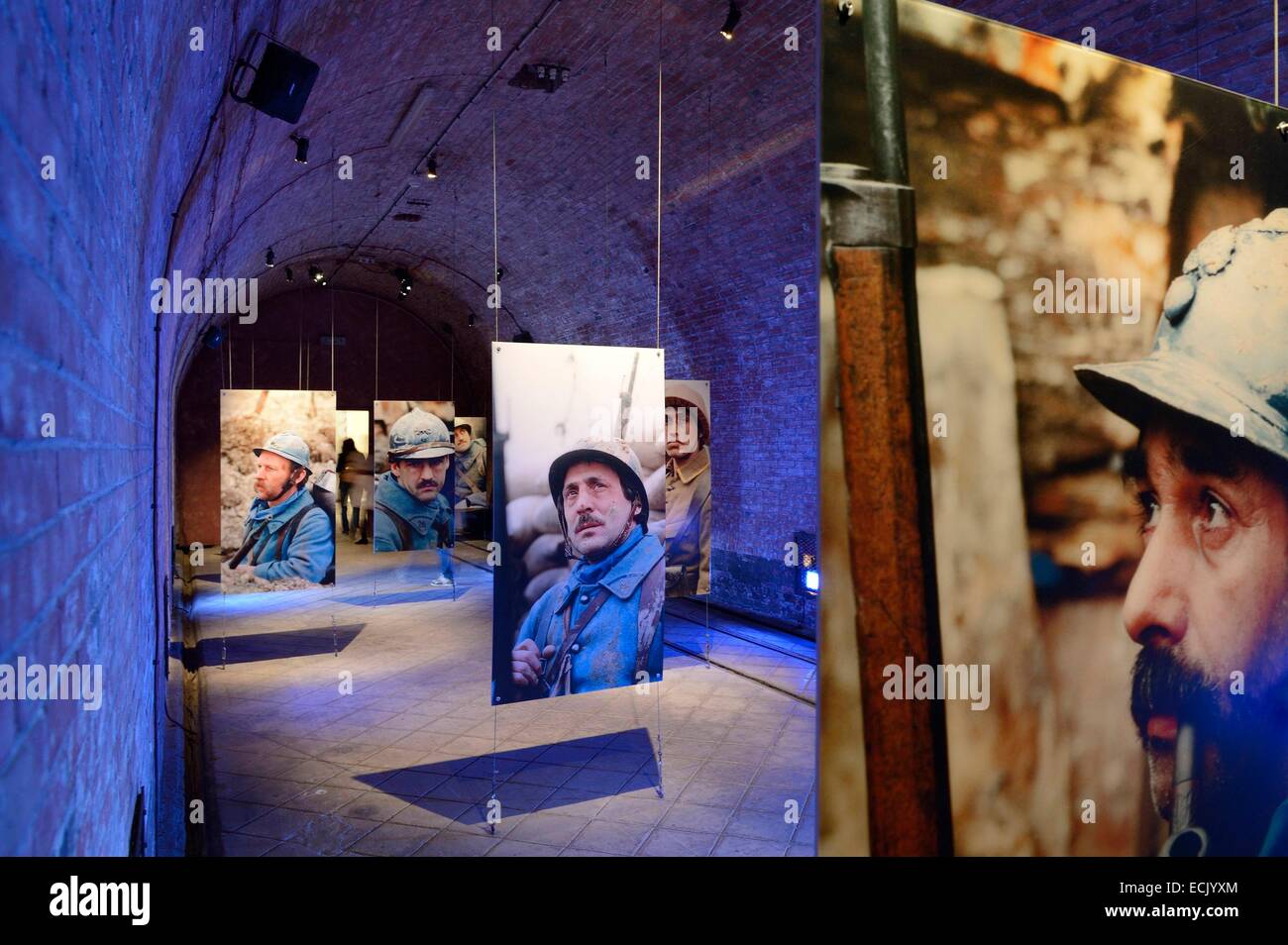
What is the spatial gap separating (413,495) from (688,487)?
4.09 metres

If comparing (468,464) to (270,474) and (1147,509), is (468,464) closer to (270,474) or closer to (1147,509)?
(270,474)

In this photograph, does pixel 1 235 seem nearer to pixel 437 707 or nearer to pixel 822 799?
pixel 822 799

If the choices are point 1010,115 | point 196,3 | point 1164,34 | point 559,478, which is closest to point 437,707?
point 559,478

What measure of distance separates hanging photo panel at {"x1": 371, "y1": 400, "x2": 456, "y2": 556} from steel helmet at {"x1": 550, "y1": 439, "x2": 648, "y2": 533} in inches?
261

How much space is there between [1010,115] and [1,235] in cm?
184

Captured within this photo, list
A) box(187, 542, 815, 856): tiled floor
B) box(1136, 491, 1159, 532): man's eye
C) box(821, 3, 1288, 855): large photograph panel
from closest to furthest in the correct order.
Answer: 1. box(821, 3, 1288, 855): large photograph panel
2. box(1136, 491, 1159, 532): man's eye
3. box(187, 542, 815, 856): tiled floor

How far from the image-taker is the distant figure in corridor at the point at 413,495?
1128 cm

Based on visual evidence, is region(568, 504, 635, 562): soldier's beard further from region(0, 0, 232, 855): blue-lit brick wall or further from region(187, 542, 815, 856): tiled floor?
region(0, 0, 232, 855): blue-lit brick wall

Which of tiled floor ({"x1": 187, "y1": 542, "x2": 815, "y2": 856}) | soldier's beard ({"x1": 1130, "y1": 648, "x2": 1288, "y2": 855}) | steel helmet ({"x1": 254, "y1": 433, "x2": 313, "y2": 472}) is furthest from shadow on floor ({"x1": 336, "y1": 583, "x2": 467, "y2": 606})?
soldier's beard ({"x1": 1130, "y1": 648, "x2": 1288, "y2": 855})

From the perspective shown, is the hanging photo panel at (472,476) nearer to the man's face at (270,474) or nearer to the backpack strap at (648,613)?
the man's face at (270,474)

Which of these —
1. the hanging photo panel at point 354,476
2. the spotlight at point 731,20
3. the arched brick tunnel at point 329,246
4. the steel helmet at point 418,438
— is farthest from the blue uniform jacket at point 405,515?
the spotlight at point 731,20

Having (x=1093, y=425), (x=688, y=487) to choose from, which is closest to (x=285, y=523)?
(x=688, y=487)

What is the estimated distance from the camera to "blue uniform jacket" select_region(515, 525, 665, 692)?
5004 mm

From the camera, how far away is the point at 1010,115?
1.79m
